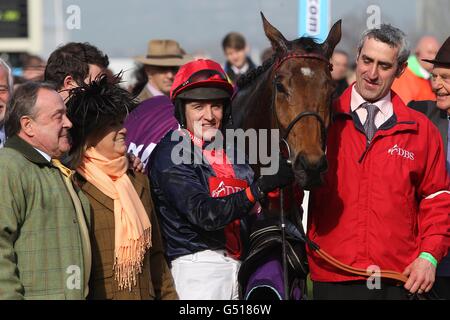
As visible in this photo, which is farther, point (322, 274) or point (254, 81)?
point (254, 81)

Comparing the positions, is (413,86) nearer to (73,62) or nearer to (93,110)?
(73,62)

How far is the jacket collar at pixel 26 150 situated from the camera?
14.2ft

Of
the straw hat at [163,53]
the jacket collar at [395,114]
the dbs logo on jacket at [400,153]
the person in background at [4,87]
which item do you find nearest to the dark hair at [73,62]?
the person in background at [4,87]

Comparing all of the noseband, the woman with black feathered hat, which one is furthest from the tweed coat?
the noseband

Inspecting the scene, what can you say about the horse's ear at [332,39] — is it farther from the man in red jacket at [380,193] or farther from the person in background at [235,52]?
the person in background at [235,52]

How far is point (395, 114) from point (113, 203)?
158 centimetres

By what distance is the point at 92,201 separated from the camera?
4.68 metres

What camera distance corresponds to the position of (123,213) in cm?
466

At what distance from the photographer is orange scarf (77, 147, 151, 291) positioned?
4633 millimetres

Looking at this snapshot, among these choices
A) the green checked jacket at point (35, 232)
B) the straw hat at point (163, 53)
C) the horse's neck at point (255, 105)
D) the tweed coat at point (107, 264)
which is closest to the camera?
the green checked jacket at point (35, 232)
